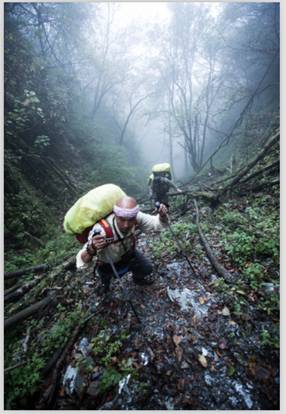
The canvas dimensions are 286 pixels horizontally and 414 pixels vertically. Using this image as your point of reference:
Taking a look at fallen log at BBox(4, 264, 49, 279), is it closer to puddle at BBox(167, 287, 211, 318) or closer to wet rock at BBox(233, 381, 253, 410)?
puddle at BBox(167, 287, 211, 318)

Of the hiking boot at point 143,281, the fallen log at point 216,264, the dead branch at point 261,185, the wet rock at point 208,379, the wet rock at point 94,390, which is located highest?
the dead branch at point 261,185

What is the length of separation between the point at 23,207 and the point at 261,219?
5953 millimetres

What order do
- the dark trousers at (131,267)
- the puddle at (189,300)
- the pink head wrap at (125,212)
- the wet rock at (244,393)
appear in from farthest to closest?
the dark trousers at (131,267) → the puddle at (189,300) → the pink head wrap at (125,212) → the wet rock at (244,393)

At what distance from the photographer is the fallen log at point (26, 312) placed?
10.8 ft

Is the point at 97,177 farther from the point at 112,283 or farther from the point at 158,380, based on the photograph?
the point at 158,380

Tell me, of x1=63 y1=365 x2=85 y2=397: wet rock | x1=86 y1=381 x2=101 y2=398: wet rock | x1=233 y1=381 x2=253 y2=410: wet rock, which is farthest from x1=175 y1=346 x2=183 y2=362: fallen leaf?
x1=63 y1=365 x2=85 y2=397: wet rock

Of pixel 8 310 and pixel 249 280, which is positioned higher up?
pixel 249 280

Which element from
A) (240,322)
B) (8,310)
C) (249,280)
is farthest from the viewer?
(8,310)

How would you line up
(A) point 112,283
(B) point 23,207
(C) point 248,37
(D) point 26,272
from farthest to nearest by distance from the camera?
(C) point 248,37 → (B) point 23,207 → (D) point 26,272 → (A) point 112,283

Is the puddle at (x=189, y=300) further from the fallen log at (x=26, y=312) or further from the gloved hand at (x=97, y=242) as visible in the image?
the fallen log at (x=26, y=312)

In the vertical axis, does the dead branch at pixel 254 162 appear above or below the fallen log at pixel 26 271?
above

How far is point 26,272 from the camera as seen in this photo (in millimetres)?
4531

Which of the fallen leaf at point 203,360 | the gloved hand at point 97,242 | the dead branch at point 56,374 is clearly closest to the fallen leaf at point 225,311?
the fallen leaf at point 203,360

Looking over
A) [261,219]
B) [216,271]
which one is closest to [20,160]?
[216,271]
